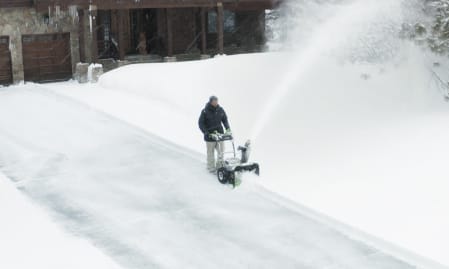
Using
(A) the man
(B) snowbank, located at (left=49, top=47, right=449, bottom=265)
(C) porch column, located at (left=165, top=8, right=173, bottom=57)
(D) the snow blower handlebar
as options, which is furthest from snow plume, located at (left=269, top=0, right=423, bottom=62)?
(C) porch column, located at (left=165, top=8, right=173, bottom=57)

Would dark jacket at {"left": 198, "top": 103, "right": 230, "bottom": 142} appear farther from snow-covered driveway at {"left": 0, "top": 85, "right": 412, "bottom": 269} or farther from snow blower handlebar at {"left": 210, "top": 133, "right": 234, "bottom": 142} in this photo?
snow-covered driveway at {"left": 0, "top": 85, "right": 412, "bottom": 269}

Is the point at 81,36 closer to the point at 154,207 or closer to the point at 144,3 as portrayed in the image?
the point at 144,3

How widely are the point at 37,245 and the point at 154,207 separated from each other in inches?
98.0

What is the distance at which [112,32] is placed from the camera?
2995cm

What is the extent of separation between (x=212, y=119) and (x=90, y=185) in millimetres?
2937

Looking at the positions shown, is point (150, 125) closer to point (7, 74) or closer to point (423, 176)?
point (423, 176)

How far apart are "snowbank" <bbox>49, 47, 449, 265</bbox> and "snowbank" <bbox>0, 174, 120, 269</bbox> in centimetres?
411

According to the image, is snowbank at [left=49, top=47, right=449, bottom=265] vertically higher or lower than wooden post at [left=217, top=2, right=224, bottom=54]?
lower

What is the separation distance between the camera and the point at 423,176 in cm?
1191

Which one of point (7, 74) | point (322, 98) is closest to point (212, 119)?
point (322, 98)

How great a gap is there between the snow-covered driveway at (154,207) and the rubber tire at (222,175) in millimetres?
180

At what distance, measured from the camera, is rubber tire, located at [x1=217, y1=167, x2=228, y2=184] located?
12.3 metres

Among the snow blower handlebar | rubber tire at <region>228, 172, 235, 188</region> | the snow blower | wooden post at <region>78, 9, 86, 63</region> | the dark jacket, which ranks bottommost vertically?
rubber tire at <region>228, 172, 235, 188</region>

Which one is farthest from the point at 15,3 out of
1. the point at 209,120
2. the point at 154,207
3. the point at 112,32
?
the point at 154,207
